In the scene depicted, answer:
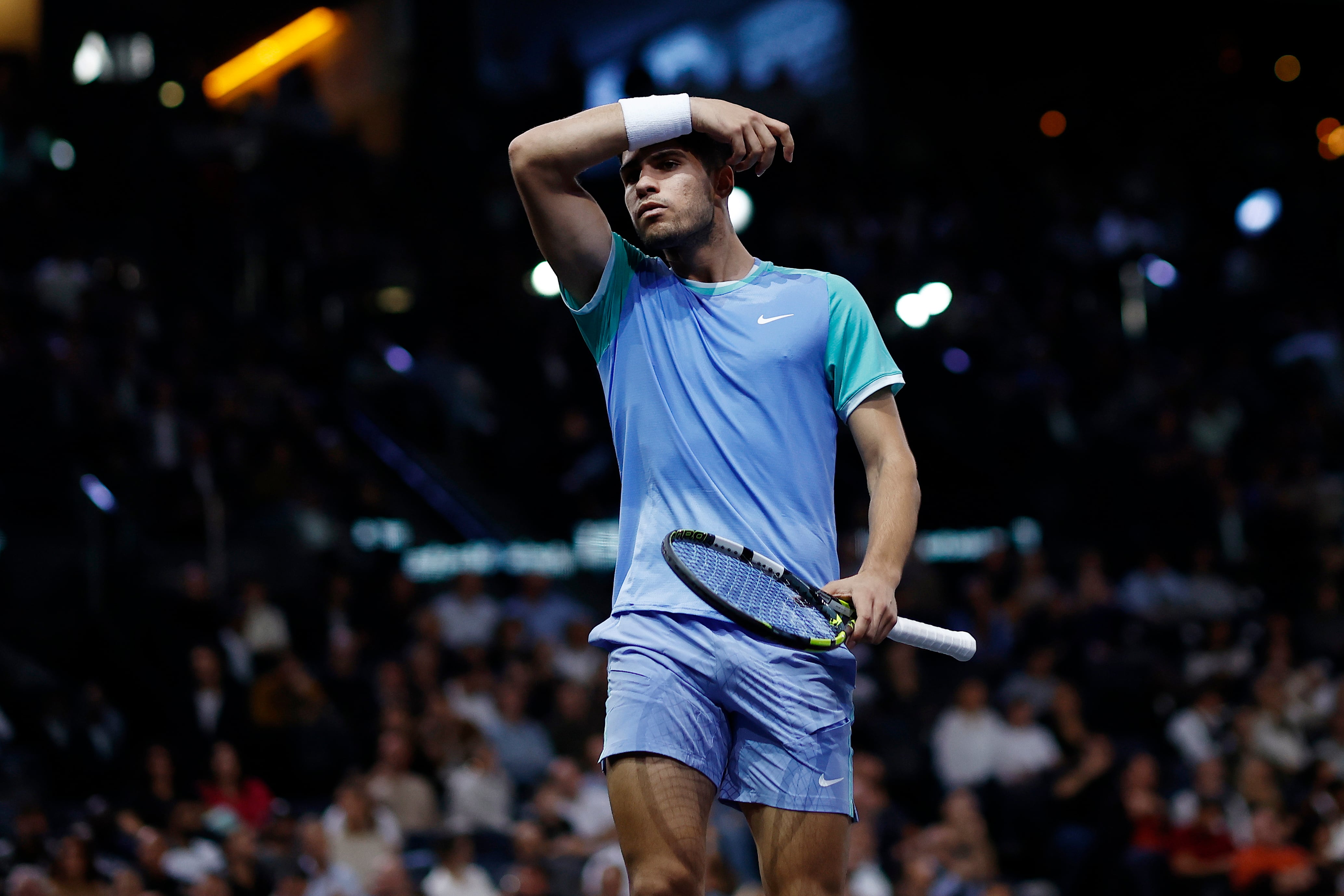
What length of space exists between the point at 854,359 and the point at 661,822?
124 centimetres

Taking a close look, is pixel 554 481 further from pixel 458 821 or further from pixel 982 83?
pixel 982 83

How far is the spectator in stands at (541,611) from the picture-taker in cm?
1336

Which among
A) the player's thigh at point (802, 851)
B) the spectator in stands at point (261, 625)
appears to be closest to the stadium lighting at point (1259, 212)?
the spectator in stands at point (261, 625)

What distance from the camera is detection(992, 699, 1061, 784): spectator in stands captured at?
12.4 m

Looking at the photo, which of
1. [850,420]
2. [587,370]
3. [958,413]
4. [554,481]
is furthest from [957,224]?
[850,420]

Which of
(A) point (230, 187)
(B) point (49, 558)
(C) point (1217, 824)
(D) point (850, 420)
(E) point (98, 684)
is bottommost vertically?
(C) point (1217, 824)

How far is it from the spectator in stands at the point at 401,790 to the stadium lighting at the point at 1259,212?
15.6 meters

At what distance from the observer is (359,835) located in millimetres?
10344

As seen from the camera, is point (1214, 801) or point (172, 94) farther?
point (172, 94)

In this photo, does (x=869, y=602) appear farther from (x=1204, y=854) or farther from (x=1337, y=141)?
(x=1337, y=141)

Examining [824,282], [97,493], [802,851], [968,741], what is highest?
[824,282]

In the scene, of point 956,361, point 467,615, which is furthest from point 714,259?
point 956,361

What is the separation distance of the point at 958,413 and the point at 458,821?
8.35 meters

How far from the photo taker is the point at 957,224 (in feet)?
66.1
